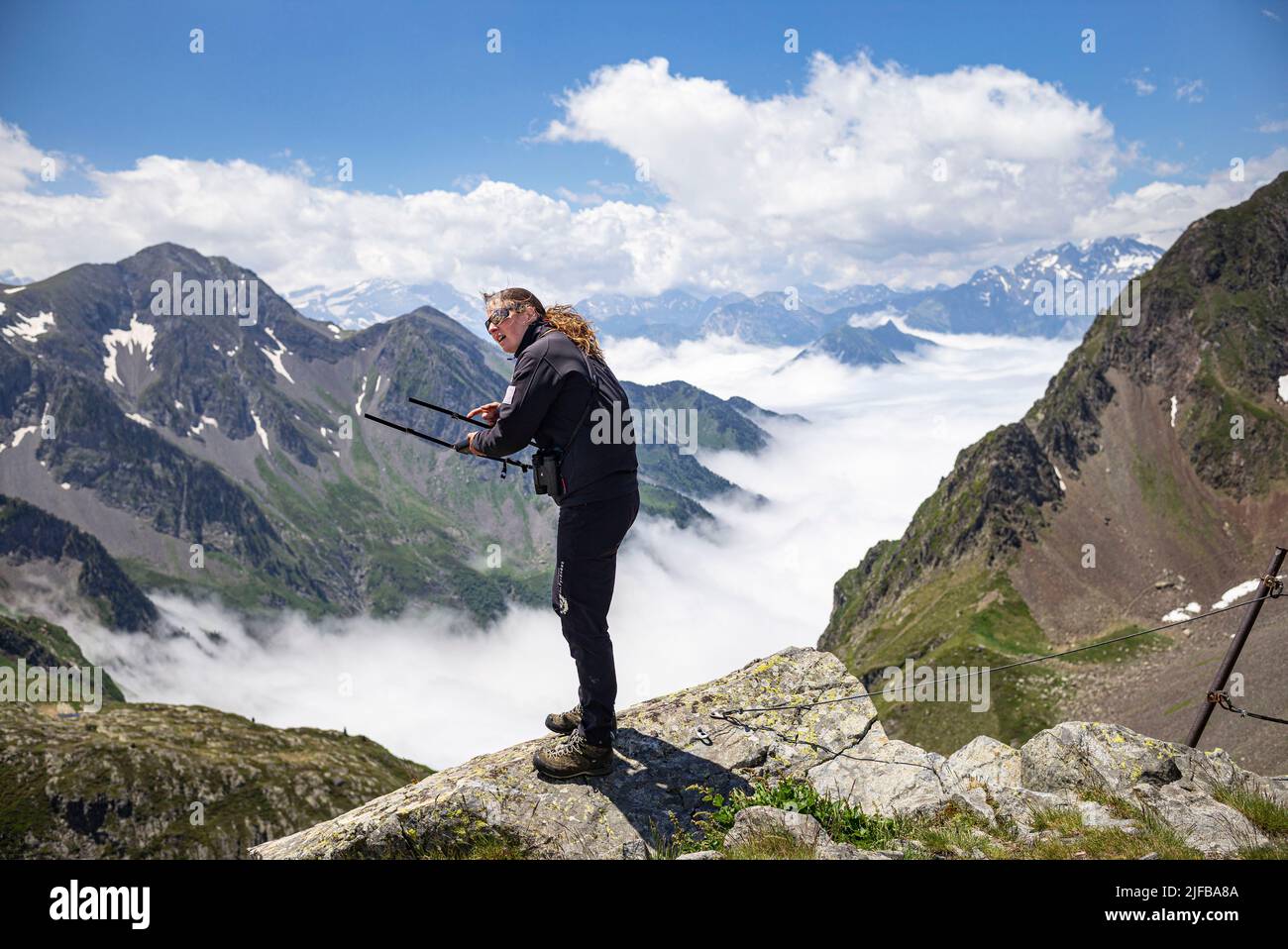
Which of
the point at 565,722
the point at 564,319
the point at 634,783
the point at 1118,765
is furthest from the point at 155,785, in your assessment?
the point at 1118,765

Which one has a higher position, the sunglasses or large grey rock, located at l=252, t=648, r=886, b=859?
the sunglasses

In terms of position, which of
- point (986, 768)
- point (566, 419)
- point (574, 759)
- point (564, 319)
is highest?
point (564, 319)

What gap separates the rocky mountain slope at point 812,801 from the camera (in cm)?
948

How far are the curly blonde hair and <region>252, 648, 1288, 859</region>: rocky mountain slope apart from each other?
255 inches

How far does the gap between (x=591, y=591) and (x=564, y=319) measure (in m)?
4.12

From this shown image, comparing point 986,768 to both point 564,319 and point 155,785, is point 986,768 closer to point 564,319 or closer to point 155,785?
point 564,319

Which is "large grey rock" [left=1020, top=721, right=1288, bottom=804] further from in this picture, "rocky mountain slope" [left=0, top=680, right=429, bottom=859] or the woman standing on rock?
"rocky mountain slope" [left=0, top=680, right=429, bottom=859]

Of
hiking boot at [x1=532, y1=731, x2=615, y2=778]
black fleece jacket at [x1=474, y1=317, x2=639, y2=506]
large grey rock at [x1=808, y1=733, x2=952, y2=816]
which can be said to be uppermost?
black fleece jacket at [x1=474, y1=317, x2=639, y2=506]

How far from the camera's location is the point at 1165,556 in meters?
198

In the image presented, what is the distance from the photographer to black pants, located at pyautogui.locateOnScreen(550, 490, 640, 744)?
35.7ft

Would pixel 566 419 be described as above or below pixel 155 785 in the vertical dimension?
above

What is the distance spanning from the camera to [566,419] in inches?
420

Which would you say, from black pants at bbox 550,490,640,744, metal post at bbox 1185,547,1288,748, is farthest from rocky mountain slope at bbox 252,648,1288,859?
black pants at bbox 550,490,640,744
